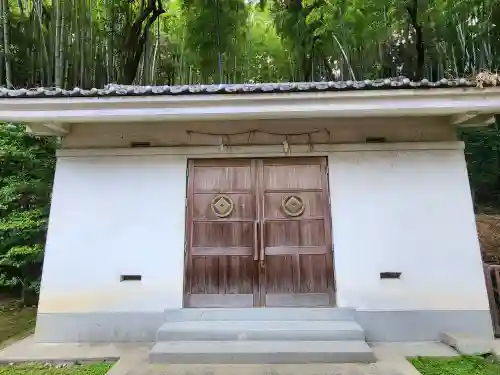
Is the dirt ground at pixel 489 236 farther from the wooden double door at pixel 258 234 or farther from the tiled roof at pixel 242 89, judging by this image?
the tiled roof at pixel 242 89

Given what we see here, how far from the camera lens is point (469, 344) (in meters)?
3.44

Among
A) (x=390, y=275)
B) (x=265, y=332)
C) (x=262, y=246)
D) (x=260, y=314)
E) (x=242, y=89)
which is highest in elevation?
(x=242, y=89)

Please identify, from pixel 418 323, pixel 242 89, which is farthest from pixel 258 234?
pixel 418 323

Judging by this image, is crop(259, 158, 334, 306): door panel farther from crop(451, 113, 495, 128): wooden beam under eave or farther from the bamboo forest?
the bamboo forest

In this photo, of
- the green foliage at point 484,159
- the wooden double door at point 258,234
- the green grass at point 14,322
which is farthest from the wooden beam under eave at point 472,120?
the green grass at point 14,322

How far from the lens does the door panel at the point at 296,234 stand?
4.12m

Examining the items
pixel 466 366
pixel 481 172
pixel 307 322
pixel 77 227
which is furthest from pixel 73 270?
pixel 481 172

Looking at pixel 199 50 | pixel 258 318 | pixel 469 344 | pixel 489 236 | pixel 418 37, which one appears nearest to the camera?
pixel 469 344

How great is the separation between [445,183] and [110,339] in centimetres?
440

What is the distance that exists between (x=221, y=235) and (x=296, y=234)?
94 centimetres

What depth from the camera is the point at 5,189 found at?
517 cm

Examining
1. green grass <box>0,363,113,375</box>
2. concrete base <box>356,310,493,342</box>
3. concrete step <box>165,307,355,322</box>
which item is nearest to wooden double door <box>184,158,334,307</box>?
concrete step <box>165,307,355,322</box>

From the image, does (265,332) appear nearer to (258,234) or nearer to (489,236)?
(258,234)

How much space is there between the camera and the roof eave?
3.58 metres
